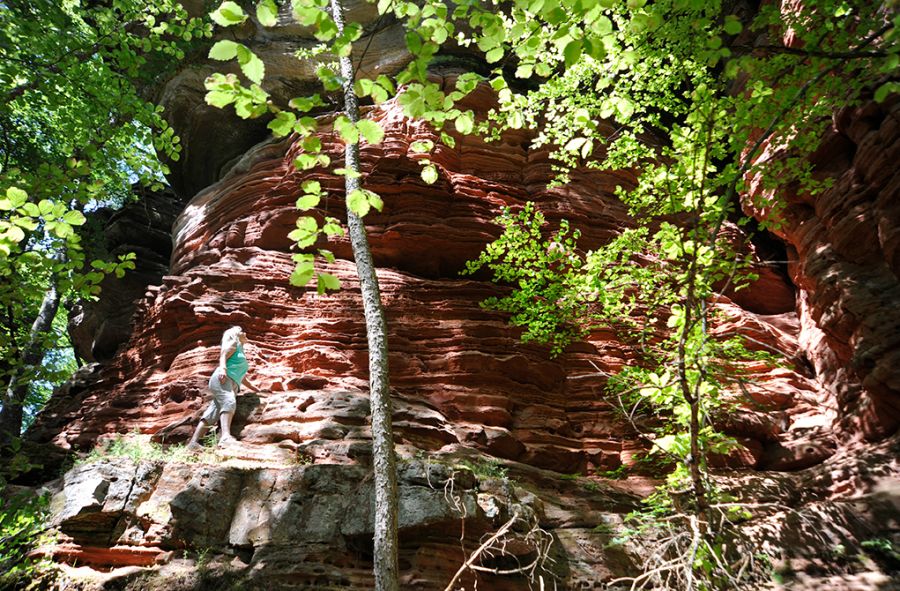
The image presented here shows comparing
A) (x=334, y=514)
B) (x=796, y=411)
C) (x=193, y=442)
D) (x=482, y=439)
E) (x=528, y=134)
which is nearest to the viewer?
(x=334, y=514)

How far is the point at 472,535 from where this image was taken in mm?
6762

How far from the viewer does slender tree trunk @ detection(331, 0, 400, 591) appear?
4391 millimetres

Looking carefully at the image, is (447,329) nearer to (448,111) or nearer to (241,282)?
(241,282)

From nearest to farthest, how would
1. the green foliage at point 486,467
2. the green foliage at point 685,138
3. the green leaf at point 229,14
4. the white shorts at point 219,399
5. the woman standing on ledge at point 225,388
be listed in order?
the green leaf at point 229,14, the green foliage at point 685,138, the green foliage at point 486,467, the woman standing on ledge at point 225,388, the white shorts at point 219,399

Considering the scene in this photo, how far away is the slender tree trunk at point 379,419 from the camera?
4.39 m

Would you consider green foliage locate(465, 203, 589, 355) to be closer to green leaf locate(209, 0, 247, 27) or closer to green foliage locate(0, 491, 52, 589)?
green leaf locate(209, 0, 247, 27)

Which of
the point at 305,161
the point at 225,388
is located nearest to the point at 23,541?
the point at 225,388

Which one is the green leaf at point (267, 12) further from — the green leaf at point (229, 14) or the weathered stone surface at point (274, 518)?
the weathered stone surface at point (274, 518)

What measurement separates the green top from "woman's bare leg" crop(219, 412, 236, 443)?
66cm

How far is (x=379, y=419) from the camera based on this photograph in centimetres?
515

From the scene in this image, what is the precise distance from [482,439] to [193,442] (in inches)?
203

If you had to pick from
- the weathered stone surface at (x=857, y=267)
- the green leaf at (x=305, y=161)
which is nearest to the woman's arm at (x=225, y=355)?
the green leaf at (x=305, y=161)

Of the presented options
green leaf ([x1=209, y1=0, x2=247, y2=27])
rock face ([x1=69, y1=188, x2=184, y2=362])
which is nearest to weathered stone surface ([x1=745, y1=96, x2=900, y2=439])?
green leaf ([x1=209, y1=0, x2=247, y2=27])

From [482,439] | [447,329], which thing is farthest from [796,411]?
[447,329]
